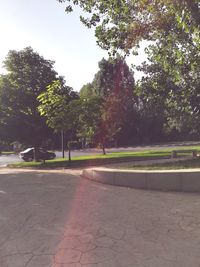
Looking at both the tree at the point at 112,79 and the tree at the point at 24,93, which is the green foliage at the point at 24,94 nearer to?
the tree at the point at 24,93

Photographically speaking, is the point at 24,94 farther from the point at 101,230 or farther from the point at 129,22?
the point at 101,230

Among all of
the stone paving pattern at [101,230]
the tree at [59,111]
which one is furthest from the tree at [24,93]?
the stone paving pattern at [101,230]

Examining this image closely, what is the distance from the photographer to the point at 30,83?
28.4 metres

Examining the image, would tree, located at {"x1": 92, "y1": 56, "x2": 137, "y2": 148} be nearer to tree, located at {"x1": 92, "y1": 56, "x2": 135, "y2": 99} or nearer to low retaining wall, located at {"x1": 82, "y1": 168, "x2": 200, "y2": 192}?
tree, located at {"x1": 92, "y1": 56, "x2": 135, "y2": 99}

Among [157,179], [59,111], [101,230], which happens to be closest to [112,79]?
[59,111]

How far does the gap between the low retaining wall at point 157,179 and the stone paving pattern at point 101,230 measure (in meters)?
Answer: 0.42

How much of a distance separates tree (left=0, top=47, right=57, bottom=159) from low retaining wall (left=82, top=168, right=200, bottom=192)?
1628 centimetres

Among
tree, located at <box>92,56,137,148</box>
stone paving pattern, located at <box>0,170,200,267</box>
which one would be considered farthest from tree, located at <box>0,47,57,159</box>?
tree, located at <box>92,56,137,148</box>

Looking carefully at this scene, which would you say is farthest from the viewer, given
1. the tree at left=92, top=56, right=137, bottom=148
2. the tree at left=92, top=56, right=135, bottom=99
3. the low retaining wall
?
the tree at left=92, top=56, right=135, bottom=99

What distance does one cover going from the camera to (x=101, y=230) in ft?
21.0

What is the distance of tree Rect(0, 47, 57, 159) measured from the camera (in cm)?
2752

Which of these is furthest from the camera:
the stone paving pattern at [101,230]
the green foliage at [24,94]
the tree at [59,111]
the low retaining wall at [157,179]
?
the green foliage at [24,94]

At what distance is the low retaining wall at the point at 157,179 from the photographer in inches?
382

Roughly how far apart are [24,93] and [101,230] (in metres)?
22.4
